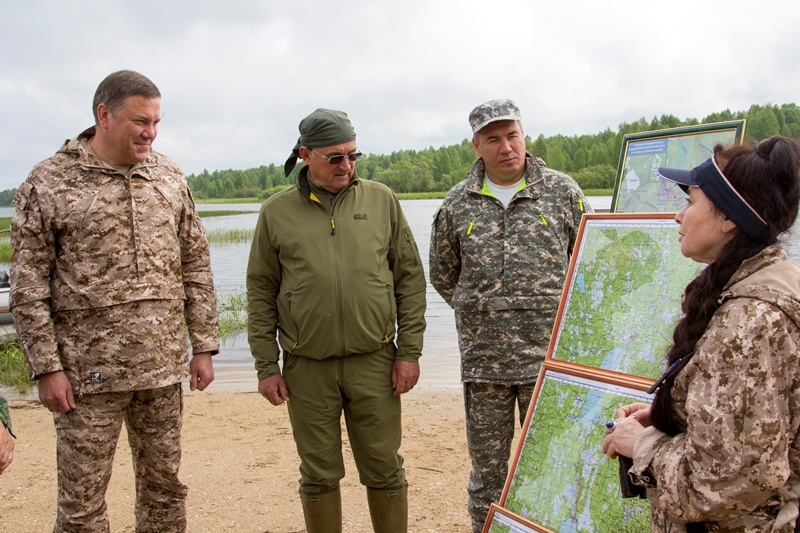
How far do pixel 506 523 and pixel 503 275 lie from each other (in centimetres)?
117

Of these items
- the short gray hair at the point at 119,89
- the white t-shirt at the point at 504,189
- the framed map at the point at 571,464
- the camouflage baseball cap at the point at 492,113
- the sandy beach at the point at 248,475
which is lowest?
the sandy beach at the point at 248,475

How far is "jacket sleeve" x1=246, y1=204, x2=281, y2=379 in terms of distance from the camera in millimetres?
3391

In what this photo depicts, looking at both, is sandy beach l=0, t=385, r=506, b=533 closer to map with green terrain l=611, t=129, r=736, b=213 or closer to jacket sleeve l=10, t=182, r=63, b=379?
jacket sleeve l=10, t=182, r=63, b=379

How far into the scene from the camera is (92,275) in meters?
3.02

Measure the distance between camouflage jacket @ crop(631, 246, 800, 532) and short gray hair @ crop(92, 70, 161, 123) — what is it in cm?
254

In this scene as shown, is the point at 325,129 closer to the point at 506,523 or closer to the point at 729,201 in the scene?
the point at 506,523

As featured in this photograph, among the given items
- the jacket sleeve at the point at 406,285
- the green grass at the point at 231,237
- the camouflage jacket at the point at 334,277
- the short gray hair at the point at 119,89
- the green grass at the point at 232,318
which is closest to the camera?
the short gray hair at the point at 119,89

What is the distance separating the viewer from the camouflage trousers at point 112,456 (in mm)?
2949

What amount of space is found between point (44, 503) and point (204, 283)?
7.50 feet

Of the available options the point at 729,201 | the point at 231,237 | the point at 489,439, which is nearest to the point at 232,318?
the point at 489,439

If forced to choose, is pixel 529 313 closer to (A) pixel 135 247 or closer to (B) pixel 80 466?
(A) pixel 135 247

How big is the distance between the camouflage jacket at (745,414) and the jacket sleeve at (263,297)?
84.9 inches

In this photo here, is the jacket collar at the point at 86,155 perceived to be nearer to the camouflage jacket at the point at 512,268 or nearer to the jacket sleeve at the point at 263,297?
the jacket sleeve at the point at 263,297

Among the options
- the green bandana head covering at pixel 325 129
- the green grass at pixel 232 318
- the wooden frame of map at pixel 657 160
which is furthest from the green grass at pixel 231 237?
the wooden frame of map at pixel 657 160
